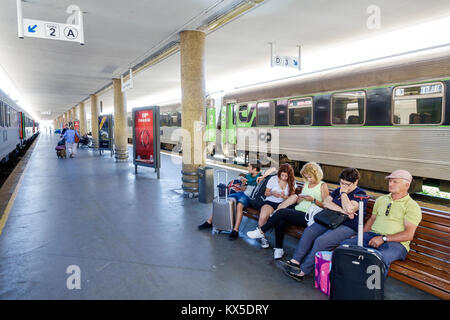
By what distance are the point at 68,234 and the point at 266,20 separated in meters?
6.23

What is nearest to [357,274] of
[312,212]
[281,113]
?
[312,212]

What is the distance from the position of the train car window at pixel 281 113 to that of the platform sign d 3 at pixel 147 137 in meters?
4.08

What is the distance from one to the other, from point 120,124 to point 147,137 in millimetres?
5589

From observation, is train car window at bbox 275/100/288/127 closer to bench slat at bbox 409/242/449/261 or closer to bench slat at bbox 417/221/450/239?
bench slat at bbox 417/221/450/239

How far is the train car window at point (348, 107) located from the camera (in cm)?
819

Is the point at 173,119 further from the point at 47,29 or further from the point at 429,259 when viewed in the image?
the point at 429,259

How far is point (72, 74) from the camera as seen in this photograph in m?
15.0

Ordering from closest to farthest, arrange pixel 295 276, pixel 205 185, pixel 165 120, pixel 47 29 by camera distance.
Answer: pixel 295 276 → pixel 47 29 → pixel 205 185 → pixel 165 120

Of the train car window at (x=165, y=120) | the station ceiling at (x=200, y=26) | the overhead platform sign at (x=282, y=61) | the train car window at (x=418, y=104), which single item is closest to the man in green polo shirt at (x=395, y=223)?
the train car window at (x=418, y=104)

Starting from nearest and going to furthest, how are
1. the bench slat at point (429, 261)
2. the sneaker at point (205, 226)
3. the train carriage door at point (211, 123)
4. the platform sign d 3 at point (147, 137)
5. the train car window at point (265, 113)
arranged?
the bench slat at point (429, 261), the sneaker at point (205, 226), the platform sign d 3 at point (147, 137), the train car window at point (265, 113), the train carriage door at point (211, 123)

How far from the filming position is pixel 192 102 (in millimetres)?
7875

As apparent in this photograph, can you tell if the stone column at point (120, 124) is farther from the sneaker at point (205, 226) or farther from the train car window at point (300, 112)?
the sneaker at point (205, 226)

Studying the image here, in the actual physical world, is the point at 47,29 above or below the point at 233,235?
above
